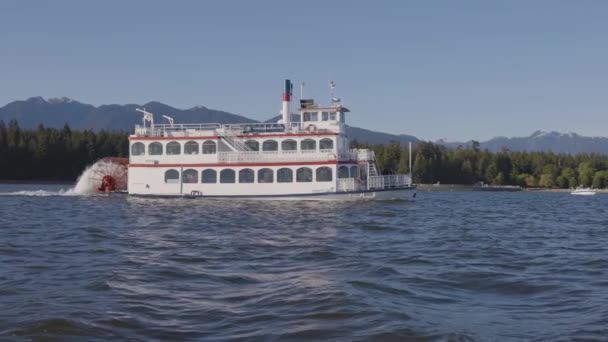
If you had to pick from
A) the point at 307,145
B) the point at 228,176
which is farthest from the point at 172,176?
the point at 307,145

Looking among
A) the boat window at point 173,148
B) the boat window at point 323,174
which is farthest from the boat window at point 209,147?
the boat window at point 323,174

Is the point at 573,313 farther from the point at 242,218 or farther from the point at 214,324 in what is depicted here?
the point at 242,218

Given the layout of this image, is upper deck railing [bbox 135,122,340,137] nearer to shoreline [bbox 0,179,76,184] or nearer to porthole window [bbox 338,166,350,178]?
porthole window [bbox 338,166,350,178]

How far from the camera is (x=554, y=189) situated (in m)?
116

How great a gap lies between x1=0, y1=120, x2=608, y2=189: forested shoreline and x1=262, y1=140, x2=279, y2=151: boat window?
61.5 meters

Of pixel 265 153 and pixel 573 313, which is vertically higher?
pixel 265 153

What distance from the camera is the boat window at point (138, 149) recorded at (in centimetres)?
3953

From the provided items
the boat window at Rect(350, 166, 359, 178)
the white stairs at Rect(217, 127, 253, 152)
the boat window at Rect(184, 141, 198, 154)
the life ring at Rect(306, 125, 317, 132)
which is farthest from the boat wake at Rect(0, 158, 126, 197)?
the boat window at Rect(350, 166, 359, 178)

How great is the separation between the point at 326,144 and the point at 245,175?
5120 millimetres

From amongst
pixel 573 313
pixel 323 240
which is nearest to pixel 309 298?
pixel 573 313

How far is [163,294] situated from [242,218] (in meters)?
15.7

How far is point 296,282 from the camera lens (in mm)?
11375

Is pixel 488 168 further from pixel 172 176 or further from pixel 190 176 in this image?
pixel 172 176

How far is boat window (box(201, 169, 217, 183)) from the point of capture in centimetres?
3869
